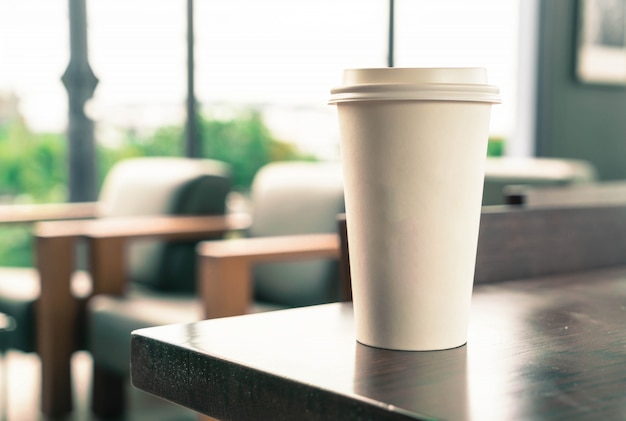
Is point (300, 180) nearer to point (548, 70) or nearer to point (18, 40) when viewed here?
point (18, 40)

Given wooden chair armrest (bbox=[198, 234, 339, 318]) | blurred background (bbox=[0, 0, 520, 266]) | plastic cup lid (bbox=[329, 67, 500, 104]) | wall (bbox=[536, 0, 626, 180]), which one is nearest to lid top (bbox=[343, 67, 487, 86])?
plastic cup lid (bbox=[329, 67, 500, 104])

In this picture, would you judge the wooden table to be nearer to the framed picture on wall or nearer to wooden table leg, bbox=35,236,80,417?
wooden table leg, bbox=35,236,80,417

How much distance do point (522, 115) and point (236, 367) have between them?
5.48 metres

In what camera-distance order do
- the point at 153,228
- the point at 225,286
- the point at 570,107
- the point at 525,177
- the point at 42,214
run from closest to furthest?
1. the point at 225,286
2. the point at 525,177
3. the point at 153,228
4. the point at 42,214
5. the point at 570,107

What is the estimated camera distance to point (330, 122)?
16.0 feet

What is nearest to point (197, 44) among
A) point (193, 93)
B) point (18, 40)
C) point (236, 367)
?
point (193, 93)

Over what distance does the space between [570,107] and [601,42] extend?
51 cm

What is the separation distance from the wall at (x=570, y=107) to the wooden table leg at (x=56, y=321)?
156 inches

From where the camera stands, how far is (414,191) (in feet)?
2.16

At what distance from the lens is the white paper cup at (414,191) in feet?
2.13

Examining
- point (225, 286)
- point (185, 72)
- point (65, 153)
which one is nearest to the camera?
point (225, 286)

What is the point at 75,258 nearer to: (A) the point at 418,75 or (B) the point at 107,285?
(B) the point at 107,285

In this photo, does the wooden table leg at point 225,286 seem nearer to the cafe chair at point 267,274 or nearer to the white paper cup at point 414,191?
the cafe chair at point 267,274

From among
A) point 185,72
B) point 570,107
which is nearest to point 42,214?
point 185,72
